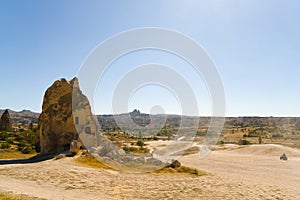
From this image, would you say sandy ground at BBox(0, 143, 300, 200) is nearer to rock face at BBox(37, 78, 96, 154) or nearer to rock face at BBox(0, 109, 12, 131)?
rock face at BBox(37, 78, 96, 154)

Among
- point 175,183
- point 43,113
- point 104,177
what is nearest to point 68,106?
point 43,113

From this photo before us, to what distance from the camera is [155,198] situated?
9.38 metres

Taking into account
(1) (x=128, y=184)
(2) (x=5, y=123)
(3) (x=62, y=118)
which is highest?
Result: (2) (x=5, y=123)

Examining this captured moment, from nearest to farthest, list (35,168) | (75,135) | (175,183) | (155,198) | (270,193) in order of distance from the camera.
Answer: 1. (155,198)
2. (270,193)
3. (175,183)
4. (35,168)
5. (75,135)

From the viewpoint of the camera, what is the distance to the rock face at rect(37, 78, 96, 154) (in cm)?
1812

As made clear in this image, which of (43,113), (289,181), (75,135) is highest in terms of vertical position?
(43,113)

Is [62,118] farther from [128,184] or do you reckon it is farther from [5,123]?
[5,123]

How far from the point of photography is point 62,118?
18.2m

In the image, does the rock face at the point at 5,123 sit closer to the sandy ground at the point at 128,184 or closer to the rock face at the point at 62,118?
the rock face at the point at 62,118

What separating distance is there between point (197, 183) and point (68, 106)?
33.7 ft

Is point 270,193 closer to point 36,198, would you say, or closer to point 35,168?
point 36,198

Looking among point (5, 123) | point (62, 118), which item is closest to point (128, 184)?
point (62, 118)

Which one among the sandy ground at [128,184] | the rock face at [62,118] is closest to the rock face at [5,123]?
the rock face at [62,118]

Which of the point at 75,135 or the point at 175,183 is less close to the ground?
the point at 75,135
